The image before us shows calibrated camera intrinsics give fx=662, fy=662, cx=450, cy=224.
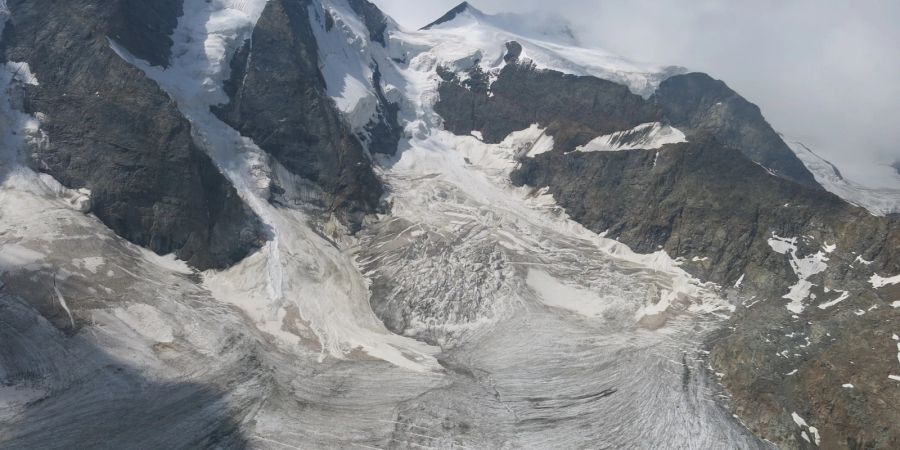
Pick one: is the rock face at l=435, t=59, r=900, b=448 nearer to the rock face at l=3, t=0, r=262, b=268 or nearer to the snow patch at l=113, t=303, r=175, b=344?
the snow patch at l=113, t=303, r=175, b=344

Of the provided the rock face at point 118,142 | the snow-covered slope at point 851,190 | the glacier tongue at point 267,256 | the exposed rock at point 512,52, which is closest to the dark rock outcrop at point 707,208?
the glacier tongue at point 267,256

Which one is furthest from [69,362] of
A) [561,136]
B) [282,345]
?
[561,136]

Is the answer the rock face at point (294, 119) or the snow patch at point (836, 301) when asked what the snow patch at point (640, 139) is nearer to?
the rock face at point (294, 119)

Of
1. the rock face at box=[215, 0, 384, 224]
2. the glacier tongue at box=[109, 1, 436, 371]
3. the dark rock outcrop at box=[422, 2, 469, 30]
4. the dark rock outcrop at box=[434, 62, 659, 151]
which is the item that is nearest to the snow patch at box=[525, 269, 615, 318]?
the glacier tongue at box=[109, 1, 436, 371]

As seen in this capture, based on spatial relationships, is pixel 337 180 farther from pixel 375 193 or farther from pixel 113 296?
pixel 113 296

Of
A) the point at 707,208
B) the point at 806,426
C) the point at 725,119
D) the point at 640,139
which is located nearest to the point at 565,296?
the point at 707,208

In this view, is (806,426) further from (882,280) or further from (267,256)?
(267,256)

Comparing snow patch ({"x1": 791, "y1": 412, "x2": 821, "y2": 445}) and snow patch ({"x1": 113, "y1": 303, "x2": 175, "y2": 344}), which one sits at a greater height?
snow patch ({"x1": 791, "y1": 412, "x2": 821, "y2": 445})
